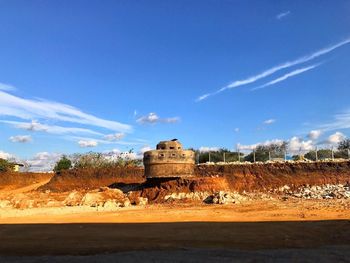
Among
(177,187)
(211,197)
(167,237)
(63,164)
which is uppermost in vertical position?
(63,164)

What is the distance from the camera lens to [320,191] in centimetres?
3022

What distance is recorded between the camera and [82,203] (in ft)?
94.3

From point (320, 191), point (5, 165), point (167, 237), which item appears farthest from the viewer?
point (5, 165)

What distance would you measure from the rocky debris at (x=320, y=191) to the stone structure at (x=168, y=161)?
292 inches

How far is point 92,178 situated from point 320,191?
2353cm

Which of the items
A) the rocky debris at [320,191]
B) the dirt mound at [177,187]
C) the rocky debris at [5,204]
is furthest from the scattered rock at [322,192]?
the rocky debris at [5,204]

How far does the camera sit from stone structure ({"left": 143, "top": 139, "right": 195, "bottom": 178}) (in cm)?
2944

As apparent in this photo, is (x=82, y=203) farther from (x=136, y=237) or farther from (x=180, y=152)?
(x=136, y=237)

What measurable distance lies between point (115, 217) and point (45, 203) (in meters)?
11.0

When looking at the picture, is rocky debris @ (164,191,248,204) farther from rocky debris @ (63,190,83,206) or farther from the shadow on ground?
the shadow on ground

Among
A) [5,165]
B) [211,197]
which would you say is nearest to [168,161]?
[211,197]

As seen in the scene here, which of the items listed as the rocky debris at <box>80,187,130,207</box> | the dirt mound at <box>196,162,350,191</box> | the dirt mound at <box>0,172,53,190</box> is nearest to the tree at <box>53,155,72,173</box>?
the dirt mound at <box>0,172,53,190</box>

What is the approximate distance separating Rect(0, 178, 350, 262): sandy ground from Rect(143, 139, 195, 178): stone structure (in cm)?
677

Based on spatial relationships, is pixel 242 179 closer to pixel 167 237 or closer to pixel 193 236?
pixel 193 236
